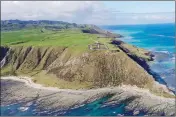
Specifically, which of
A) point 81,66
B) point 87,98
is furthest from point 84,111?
point 81,66

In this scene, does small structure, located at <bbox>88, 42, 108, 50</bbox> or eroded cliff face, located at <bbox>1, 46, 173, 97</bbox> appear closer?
eroded cliff face, located at <bbox>1, 46, 173, 97</bbox>

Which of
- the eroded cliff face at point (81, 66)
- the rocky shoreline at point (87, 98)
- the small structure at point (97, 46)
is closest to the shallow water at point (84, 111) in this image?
the rocky shoreline at point (87, 98)

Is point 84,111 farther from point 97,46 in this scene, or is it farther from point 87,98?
point 97,46

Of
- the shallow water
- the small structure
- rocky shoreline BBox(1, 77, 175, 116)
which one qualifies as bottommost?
the shallow water

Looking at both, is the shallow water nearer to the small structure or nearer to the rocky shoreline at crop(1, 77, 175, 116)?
the rocky shoreline at crop(1, 77, 175, 116)

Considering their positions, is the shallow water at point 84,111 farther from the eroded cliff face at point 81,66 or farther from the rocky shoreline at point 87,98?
the eroded cliff face at point 81,66

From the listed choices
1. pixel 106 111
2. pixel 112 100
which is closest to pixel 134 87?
pixel 112 100

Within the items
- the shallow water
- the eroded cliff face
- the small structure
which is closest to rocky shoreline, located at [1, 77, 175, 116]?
the shallow water
